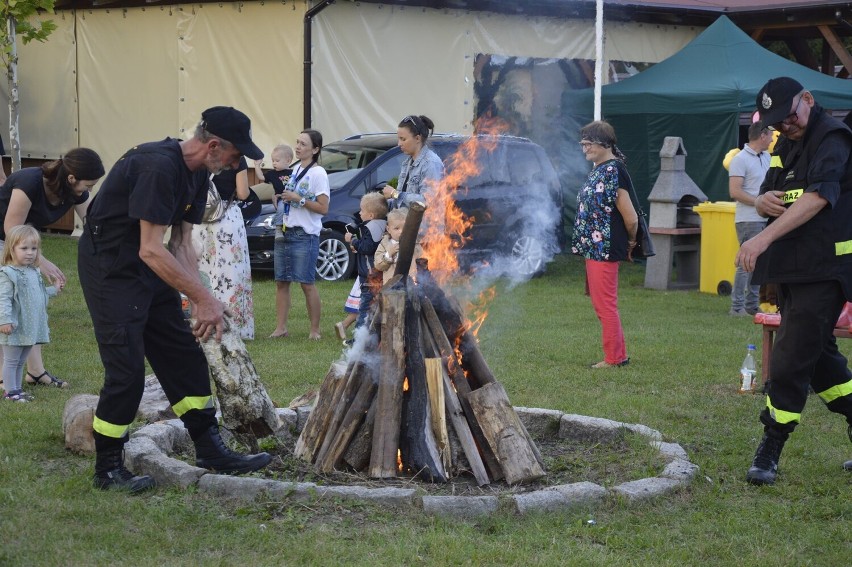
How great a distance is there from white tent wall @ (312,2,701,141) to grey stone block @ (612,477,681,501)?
12.3 metres

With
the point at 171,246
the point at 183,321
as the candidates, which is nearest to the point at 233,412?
the point at 183,321

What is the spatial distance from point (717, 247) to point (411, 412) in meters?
9.48

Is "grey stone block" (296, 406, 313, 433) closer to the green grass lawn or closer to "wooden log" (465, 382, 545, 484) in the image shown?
the green grass lawn

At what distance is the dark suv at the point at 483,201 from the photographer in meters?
12.6

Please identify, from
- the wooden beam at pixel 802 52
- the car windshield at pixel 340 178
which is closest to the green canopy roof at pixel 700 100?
the car windshield at pixel 340 178

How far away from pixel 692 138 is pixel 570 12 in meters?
2.98

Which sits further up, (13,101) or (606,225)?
(13,101)

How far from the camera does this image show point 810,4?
19094 millimetres

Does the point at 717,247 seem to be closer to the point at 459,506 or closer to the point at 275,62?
the point at 275,62

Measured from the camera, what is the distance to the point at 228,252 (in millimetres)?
10141

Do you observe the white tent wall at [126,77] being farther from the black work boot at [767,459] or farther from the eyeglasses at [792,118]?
the black work boot at [767,459]

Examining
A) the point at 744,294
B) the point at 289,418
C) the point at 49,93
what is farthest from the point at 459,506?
the point at 49,93

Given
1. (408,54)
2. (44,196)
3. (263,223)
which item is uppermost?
(408,54)

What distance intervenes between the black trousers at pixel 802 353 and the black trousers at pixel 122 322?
3316 millimetres
